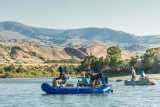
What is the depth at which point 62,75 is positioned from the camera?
3984cm

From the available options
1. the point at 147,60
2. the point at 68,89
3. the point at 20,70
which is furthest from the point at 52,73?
the point at 68,89

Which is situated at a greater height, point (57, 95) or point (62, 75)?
point (62, 75)

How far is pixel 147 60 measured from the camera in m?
98.6

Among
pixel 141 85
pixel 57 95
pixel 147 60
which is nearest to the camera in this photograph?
pixel 57 95

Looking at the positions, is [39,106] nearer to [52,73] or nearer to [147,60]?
[147,60]

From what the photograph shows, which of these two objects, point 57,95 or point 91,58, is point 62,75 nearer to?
point 57,95

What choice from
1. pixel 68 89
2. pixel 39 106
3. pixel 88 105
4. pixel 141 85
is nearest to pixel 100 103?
pixel 88 105

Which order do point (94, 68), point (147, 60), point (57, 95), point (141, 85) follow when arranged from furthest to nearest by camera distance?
point (94, 68), point (147, 60), point (141, 85), point (57, 95)

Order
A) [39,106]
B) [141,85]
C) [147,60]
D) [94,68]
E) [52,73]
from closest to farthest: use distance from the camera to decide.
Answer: [39,106] → [141,85] → [147,60] → [94,68] → [52,73]

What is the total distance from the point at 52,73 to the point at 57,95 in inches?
3382

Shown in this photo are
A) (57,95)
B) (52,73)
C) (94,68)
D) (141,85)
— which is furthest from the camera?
(52,73)

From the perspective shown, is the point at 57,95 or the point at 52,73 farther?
the point at 52,73

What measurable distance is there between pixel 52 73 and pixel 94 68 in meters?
19.0

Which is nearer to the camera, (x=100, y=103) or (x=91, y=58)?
(x=100, y=103)
